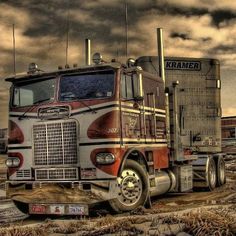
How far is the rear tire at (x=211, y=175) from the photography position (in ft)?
50.0

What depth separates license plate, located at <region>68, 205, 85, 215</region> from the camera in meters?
9.70

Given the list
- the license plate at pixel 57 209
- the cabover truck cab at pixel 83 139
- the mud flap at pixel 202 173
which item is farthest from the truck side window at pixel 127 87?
the mud flap at pixel 202 173

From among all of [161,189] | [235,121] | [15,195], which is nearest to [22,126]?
[15,195]

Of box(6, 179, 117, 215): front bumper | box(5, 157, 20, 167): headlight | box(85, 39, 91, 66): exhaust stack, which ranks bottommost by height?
box(6, 179, 117, 215): front bumper

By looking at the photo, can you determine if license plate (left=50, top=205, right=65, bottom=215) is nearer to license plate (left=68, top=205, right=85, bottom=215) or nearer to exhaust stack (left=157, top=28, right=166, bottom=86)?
license plate (left=68, top=205, right=85, bottom=215)

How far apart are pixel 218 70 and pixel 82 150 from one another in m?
7.64

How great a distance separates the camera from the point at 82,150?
995 cm

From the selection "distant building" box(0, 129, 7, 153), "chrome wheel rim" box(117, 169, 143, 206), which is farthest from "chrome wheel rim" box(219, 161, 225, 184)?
"distant building" box(0, 129, 7, 153)

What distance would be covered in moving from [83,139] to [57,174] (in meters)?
0.88

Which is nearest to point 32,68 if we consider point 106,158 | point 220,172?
point 106,158

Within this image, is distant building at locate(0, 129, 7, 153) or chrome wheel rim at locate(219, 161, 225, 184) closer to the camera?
chrome wheel rim at locate(219, 161, 225, 184)

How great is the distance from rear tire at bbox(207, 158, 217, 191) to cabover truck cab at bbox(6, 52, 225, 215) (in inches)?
150

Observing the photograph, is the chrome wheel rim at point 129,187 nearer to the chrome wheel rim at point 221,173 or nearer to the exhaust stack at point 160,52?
the exhaust stack at point 160,52

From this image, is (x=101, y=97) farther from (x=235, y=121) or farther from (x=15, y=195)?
(x=235, y=121)
